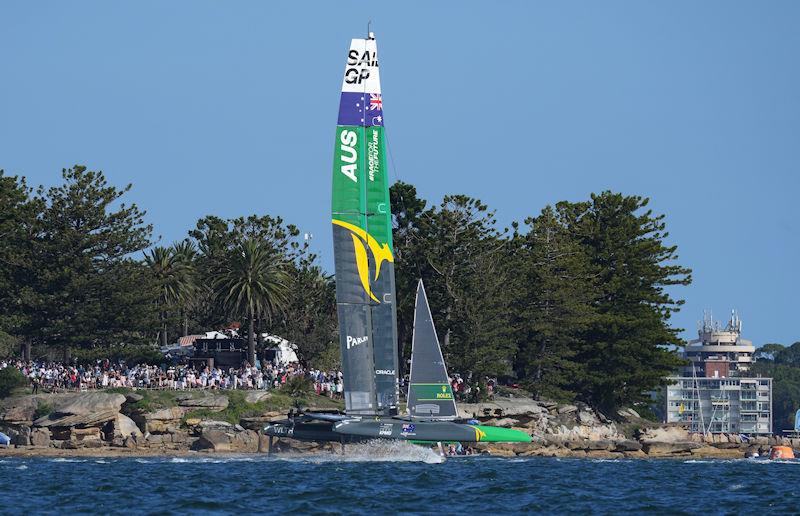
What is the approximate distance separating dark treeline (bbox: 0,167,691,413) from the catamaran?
24.3 m

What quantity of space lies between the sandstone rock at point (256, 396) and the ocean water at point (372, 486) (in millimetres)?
8439

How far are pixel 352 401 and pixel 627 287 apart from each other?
124 ft

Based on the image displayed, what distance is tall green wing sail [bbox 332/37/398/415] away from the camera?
151 ft

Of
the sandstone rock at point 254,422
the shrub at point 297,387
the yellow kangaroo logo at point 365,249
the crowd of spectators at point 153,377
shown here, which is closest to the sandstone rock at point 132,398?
the crowd of spectators at point 153,377

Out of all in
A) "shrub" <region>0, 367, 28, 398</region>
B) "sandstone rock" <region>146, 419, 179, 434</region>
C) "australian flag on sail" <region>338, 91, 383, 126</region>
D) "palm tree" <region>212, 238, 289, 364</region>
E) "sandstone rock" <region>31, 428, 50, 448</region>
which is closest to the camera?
"australian flag on sail" <region>338, 91, 383, 126</region>

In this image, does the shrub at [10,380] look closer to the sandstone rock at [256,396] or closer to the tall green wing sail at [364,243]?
the sandstone rock at [256,396]

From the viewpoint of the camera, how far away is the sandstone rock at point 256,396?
61.8 meters

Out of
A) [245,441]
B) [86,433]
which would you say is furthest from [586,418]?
[86,433]

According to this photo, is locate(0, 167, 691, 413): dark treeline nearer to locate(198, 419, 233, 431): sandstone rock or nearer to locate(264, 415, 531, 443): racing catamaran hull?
locate(198, 419, 233, 431): sandstone rock

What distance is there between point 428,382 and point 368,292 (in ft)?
12.1

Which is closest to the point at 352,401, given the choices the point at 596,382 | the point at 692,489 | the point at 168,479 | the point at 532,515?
the point at 168,479

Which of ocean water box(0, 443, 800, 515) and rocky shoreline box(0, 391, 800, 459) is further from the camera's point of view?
rocky shoreline box(0, 391, 800, 459)

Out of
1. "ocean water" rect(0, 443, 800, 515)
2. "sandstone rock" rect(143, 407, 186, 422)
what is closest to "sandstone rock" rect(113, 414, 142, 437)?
"sandstone rock" rect(143, 407, 186, 422)

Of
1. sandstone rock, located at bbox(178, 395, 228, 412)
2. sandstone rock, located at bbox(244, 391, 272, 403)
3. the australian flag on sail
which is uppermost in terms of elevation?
the australian flag on sail
